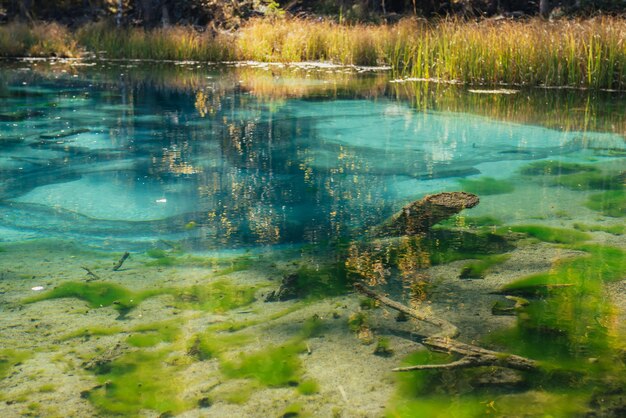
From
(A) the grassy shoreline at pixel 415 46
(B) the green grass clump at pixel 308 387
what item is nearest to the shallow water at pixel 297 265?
(B) the green grass clump at pixel 308 387

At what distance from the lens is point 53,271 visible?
3035mm

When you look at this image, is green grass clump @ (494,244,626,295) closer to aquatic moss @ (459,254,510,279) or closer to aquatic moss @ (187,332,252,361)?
aquatic moss @ (459,254,510,279)

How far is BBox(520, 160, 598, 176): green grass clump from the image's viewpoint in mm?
4820

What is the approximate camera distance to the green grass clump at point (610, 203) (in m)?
3.86

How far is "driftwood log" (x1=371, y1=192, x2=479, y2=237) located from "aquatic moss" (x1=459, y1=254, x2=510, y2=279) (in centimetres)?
48

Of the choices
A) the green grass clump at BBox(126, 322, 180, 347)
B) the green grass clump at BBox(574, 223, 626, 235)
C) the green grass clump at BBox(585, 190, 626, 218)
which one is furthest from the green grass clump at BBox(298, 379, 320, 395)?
the green grass clump at BBox(585, 190, 626, 218)

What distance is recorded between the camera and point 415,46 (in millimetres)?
11820

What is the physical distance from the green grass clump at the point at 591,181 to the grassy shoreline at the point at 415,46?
477 centimetres

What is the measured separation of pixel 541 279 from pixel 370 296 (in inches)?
29.3

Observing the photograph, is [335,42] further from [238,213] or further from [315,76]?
→ [238,213]

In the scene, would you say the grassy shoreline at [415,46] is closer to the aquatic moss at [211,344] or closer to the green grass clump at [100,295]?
the green grass clump at [100,295]

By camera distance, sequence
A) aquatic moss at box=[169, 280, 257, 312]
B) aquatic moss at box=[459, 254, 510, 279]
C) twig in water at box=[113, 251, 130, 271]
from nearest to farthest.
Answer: aquatic moss at box=[169, 280, 257, 312] < aquatic moss at box=[459, 254, 510, 279] < twig in water at box=[113, 251, 130, 271]

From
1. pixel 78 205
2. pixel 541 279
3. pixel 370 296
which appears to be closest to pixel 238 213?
pixel 78 205

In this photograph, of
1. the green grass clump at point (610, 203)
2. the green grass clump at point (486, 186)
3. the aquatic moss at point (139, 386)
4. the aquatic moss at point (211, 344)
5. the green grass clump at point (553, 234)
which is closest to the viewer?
the aquatic moss at point (139, 386)
